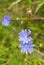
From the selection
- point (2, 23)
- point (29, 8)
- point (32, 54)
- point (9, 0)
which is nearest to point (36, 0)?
point (29, 8)

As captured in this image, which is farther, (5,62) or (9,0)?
(9,0)

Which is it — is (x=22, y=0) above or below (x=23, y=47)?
above

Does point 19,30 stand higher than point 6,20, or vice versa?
point 6,20

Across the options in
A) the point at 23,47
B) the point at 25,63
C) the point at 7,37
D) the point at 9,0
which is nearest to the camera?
the point at 23,47

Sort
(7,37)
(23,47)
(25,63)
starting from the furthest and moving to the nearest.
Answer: (7,37), (25,63), (23,47)

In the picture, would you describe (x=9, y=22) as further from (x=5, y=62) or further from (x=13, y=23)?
(x=5, y=62)

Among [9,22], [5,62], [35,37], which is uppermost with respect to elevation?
[9,22]
